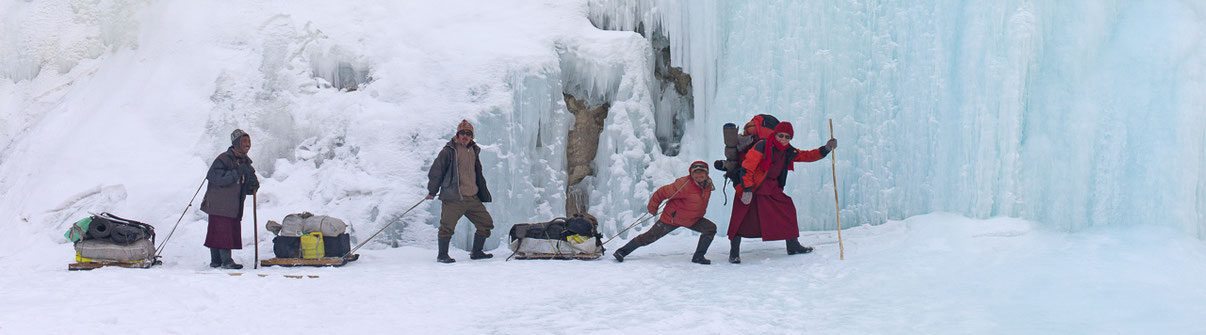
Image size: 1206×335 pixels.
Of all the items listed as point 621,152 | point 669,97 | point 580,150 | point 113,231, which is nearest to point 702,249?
point 621,152

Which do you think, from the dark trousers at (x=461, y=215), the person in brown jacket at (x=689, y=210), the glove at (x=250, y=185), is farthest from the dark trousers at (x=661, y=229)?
the glove at (x=250, y=185)

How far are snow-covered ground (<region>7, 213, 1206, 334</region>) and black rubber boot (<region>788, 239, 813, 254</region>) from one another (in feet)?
0.34

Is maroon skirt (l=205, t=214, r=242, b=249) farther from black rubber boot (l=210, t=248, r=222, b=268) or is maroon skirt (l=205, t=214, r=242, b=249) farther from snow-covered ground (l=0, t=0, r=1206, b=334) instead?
snow-covered ground (l=0, t=0, r=1206, b=334)

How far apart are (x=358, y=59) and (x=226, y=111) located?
53.2 inches

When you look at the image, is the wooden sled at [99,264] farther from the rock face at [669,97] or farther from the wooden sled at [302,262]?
the rock face at [669,97]

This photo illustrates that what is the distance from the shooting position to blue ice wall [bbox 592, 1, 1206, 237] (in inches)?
234

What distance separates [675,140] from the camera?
362 inches

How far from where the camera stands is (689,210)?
253 inches

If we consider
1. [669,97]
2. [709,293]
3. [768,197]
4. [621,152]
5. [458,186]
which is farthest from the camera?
[669,97]

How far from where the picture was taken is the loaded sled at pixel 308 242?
626cm

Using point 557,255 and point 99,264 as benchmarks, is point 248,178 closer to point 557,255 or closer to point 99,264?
point 99,264

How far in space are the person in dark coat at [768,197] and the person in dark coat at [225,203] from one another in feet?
12.1

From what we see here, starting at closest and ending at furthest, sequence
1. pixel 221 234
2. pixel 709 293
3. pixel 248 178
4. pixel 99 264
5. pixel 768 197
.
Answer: pixel 709 293, pixel 99 264, pixel 221 234, pixel 248 178, pixel 768 197

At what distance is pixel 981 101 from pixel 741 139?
6.39ft
